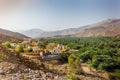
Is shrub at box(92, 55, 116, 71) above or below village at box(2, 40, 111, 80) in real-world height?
below

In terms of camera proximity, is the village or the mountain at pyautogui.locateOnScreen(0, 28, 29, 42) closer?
the village

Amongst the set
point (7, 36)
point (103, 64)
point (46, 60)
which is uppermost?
point (7, 36)

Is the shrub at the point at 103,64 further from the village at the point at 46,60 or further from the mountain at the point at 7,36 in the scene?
the mountain at the point at 7,36

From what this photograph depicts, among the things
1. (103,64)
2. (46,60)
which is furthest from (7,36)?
(46,60)

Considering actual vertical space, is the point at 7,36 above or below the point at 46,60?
above

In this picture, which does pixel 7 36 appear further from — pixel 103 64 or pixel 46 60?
pixel 46 60

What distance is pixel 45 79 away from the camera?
7188 mm

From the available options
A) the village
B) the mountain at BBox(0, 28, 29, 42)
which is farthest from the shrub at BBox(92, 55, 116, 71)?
the mountain at BBox(0, 28, 29, 42)

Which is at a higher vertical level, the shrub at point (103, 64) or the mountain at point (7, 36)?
the mountain at point (7, 36)

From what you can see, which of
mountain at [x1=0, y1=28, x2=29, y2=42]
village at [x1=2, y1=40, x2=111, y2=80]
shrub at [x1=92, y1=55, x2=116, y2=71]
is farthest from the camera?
mountain at [x1=0, y1=28, x2=29, y2=42]

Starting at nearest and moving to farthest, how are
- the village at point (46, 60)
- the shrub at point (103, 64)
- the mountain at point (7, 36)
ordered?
the village at point (46, 60) < the shrub at point (103, 64) < the mountain at point (7, 36)

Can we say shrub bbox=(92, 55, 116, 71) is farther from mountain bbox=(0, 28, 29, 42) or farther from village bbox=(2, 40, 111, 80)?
mountain bbox=(0, 28, 29, 42)

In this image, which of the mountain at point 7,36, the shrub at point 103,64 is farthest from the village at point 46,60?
the mountain at point 7,36

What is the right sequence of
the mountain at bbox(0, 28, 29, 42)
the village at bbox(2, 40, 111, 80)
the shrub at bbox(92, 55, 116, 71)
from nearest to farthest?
the village at bbox(2, 40, 111, 80)
the shrub at bbox(92, 55, 116, 71)
the mountain at bbox(0, 28, 29, 42)
